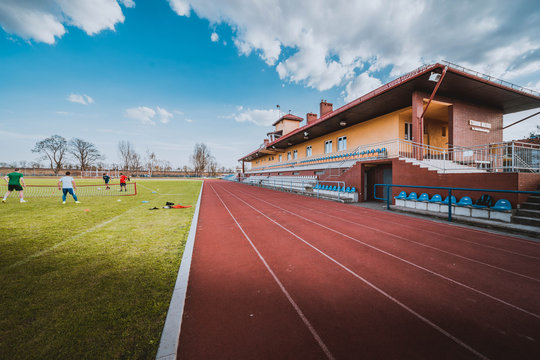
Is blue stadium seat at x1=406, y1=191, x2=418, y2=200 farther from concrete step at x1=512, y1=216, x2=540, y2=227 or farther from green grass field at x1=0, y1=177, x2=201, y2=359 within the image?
green grass field at x1=0, y1=177, x2=201, y2=359

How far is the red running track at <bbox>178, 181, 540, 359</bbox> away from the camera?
2078mm

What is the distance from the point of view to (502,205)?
22.0ft

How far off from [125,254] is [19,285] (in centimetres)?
139

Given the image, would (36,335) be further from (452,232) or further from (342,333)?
(452,232)

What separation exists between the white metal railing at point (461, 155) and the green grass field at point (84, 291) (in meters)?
11.4

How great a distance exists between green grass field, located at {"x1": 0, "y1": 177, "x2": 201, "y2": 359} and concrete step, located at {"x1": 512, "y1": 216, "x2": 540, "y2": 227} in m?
9.99

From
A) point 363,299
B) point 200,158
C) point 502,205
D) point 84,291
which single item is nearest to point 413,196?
point 502,205

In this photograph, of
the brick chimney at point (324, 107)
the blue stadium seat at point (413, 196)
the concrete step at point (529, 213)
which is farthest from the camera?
the brick chimney at point (324, 107)

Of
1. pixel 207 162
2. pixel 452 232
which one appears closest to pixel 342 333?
pixel 452 232

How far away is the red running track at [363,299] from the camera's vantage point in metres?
2.08

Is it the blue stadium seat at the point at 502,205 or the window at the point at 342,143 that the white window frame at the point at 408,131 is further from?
the blue stadium seat at the point at 502,205

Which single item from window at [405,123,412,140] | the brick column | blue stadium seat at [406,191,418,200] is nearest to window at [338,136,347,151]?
window at [405,123,412,140]

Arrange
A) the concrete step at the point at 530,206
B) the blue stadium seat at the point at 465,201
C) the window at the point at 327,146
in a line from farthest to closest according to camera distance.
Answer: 1. the window at the point at 327,146
2. the blue stadium seat at the point at 465,201
3. the concrete step at the point at 530,206

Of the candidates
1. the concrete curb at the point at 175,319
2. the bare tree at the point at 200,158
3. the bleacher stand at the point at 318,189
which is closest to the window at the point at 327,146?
the bleacher stand at the point at 318,189
